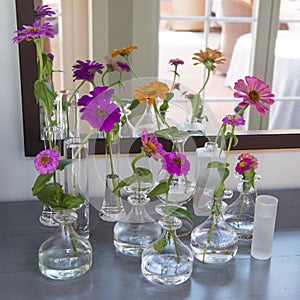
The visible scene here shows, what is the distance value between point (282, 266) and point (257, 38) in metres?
0.59

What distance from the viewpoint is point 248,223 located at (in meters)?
1.15

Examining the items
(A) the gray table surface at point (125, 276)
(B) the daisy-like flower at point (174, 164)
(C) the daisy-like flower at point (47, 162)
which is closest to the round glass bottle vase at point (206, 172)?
(A) the gray table surface at point (125, 276)

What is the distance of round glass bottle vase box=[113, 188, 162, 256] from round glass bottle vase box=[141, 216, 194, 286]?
0.08 metres

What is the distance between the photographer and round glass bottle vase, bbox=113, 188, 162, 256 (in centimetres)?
104

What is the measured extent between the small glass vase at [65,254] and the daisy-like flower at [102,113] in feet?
0.60

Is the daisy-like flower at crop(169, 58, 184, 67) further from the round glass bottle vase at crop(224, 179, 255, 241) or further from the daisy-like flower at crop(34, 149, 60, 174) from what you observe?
the daisy-like flower at crop(34, 149, 60, 174)

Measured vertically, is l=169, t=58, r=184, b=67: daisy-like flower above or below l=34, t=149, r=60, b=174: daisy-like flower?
above

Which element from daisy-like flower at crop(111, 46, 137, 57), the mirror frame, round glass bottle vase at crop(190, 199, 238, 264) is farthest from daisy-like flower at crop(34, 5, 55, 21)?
round glass bottle vase at crop(190, 199, 238, 264)

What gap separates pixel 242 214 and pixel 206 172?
0.13 metres

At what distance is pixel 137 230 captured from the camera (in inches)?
41.1

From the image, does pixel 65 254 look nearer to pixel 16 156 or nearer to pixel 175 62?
pixel 16 156

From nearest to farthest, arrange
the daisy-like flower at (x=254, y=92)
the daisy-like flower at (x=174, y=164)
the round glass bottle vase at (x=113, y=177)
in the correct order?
the daisy-like flower at (x=174, y=164) < the daisy-like flower at (x=254, y=92) < the round glass bottle vase at (x=113, y=177)

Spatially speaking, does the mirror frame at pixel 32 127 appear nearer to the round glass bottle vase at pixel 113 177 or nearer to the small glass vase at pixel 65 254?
the round glass bottle vase at pixel 113 177

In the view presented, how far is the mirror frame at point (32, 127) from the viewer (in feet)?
3.75
